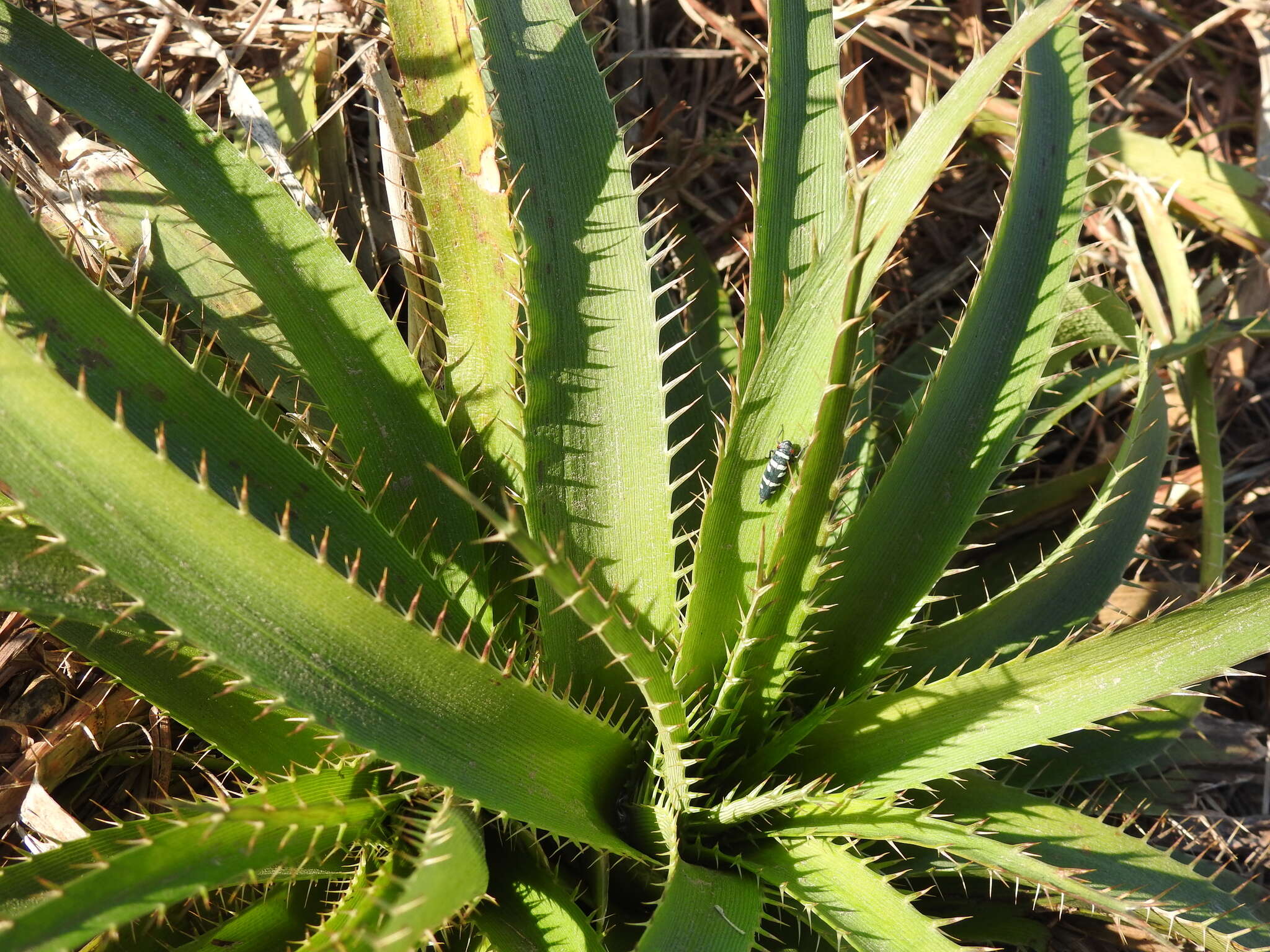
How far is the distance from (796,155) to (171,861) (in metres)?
1.14

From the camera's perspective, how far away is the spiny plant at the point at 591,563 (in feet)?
3.35

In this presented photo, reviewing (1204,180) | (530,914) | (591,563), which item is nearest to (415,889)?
(591,563)

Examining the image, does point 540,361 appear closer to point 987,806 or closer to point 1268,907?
point 987,806

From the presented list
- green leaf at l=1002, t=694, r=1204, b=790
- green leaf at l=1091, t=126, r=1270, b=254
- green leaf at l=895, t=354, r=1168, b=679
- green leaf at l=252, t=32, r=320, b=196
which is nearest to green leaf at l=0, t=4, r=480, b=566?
green leaf at l=252, t=32, r=320, b=196

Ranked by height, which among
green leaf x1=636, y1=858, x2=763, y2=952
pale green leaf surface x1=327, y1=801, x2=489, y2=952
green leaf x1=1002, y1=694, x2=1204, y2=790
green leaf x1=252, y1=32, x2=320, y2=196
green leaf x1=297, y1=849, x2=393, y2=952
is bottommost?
green leaf x1=1002, y1=694, x2=1204, y2=790

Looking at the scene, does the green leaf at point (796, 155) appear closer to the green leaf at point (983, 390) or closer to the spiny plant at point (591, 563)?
the spiny plant at point (591, 563)

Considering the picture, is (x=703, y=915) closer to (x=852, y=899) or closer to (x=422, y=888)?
(x=852, y=899)

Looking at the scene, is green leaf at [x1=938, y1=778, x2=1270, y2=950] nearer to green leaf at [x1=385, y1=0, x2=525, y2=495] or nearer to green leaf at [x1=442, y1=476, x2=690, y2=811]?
green leaf at [x1=442, y1=476, x2=690, y2=811]

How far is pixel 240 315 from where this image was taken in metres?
1.46

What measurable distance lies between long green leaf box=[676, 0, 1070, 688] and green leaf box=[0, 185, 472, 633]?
0.36 meters

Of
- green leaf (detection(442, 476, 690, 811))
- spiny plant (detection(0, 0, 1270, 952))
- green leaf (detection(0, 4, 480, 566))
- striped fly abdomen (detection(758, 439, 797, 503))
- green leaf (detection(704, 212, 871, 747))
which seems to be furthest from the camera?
green leaf (detection(0, 4, 480, 566))

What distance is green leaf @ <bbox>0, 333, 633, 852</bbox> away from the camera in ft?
2.66

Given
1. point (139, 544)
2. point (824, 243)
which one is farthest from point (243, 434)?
point (824, 243)

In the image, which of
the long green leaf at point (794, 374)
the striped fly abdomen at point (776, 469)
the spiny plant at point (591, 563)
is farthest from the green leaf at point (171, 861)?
the striped fly abdomen at point (776, 469)
